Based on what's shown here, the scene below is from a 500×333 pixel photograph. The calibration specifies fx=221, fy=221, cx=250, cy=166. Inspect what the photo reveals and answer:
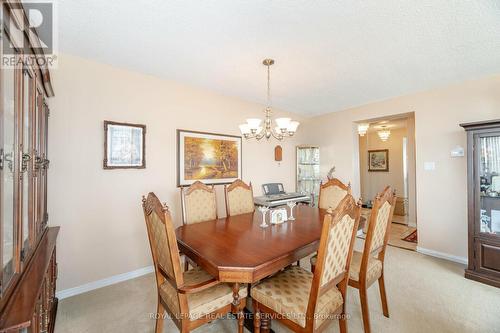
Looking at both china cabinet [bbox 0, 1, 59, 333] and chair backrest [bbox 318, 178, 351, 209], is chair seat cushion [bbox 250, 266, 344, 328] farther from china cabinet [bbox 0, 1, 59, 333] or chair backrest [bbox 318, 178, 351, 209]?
chair backrest [bbox 318, 178, 351, 209]

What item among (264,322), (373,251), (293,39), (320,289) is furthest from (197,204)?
(293,39)

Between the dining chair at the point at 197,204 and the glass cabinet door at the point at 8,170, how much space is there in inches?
53.6

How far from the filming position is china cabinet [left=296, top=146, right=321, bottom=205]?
4715 mm

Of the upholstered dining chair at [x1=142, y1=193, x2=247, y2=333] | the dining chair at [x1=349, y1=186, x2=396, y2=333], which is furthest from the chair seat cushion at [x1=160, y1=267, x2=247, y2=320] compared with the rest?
the dining chair at [x1=349, y1=186, x2=396, y2=333]

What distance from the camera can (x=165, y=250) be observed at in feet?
4.47

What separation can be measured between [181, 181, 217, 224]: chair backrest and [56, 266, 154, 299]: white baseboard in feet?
3.39

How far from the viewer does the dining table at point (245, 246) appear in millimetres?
1295

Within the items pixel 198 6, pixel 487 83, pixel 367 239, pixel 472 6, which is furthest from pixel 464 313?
pixel 198 6

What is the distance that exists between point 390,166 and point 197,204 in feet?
19.3

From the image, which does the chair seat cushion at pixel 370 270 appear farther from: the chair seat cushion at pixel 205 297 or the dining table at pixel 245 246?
the chair seat cushion at pixel 205 297

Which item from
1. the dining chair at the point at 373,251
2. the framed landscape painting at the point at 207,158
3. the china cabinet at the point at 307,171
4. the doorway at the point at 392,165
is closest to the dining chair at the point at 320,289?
the dining chair at the point at 373,251

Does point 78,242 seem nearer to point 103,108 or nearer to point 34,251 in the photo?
point 34,251

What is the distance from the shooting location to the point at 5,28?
0.95 m

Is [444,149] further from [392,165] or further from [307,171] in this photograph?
[392,165]
